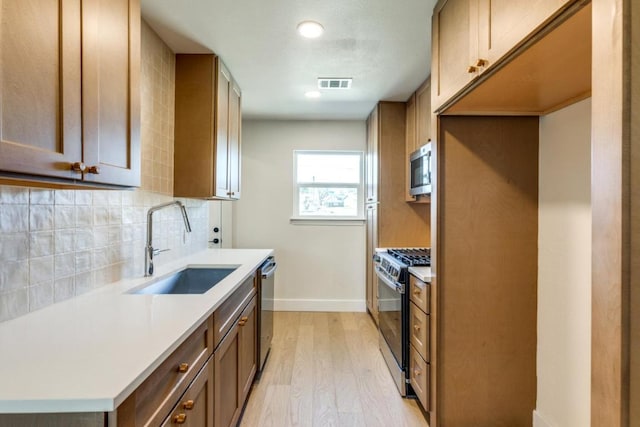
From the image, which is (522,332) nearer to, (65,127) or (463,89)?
(463,89)

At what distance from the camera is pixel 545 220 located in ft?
5.80

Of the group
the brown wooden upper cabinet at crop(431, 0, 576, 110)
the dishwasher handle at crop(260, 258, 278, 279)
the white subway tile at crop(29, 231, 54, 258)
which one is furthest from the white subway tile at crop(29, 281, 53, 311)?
the brown wooden upper cabinet at crop(431, 0, 576, 110)

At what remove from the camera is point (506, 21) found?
1.14 meters

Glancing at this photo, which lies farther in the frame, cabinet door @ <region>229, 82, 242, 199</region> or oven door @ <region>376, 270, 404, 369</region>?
cabinet door @ <region>229, 82, 242, 199</region>

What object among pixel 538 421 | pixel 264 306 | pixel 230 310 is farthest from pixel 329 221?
pixel 538 421

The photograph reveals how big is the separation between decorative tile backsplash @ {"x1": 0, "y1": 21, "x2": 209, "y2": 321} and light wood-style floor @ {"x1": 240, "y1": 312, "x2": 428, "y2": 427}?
1186 mm

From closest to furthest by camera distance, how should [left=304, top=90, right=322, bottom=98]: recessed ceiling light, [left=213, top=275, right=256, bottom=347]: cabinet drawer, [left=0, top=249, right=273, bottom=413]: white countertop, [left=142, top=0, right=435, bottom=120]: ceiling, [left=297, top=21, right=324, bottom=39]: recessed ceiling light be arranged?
[left=0, top=249, right=273, bottom=413]: white countertop, [left=213, top=275, right=256, bottom=347]: cabinet drawer, [left=142, top=0, right=435, bottom=120]: ceiling, [left=297, top=21, right=324, bottom=39]: recessed ceiling light, [left=304, top=90, right=322, bottom=98]: recessed ceiling light

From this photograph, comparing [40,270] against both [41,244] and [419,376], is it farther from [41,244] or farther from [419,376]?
[419,376]

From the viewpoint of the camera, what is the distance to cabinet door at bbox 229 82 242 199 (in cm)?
281

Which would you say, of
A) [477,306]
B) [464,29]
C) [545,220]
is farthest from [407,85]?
[477,306]

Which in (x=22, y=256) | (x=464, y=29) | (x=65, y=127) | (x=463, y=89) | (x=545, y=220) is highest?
(x=464, y=29)

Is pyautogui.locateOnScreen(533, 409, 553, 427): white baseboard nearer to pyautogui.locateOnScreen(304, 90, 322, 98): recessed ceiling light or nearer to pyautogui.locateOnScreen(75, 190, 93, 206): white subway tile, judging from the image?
pyautogui.locateOnScreen(75, 190, 93, 206): white subway tile

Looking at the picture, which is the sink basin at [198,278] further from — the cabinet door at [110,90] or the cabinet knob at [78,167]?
the cabinet knob at [78,167]

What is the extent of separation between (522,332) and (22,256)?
235cm
